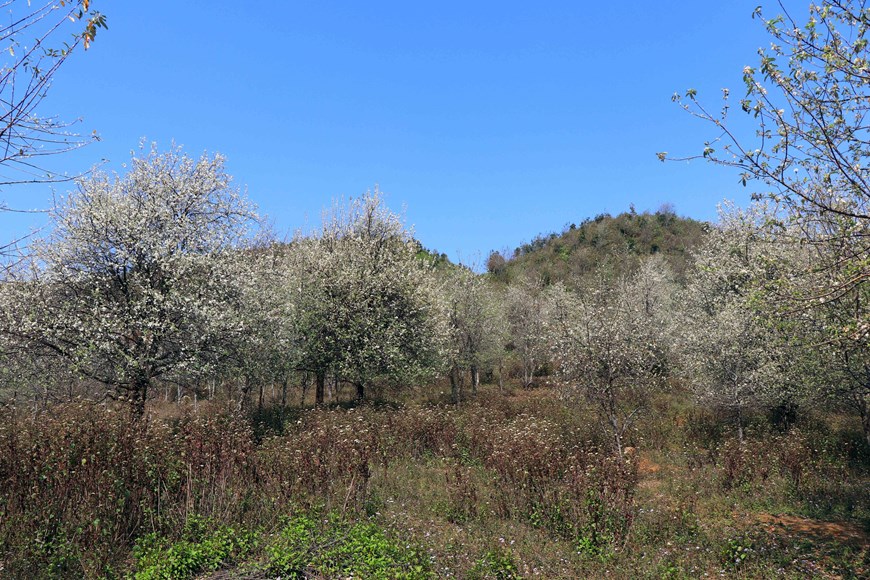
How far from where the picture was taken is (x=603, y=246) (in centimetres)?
7375

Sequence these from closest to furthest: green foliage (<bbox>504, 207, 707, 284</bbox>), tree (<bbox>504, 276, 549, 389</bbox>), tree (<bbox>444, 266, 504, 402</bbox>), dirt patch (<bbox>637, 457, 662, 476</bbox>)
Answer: dirt patch (<bbox>637, 457, 662, 476</bbox>), tree (<bbox>444, 266, 504, 402</bbox>), tree (<bbox>504, 276, 549, 389</bbox>), green foliage (<bbox>504, 207, 707, 284</bbox>)

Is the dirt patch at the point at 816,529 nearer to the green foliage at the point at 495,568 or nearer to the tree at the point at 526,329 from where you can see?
the green foliage at the point at 495,568

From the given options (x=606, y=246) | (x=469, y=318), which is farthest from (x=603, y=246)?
(x=469, y=318)

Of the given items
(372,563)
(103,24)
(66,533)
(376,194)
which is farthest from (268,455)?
(376,194)

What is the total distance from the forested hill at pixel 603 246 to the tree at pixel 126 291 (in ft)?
164

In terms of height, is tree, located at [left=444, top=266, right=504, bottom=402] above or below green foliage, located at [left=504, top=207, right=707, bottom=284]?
below

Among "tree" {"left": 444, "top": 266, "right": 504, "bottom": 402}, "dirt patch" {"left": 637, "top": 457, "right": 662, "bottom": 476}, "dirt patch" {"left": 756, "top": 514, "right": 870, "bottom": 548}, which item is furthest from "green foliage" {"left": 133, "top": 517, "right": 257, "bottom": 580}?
"tree" {"left": 444, "top": 266, "right": 504, "bottom": 402}

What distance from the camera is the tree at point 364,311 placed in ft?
67.3

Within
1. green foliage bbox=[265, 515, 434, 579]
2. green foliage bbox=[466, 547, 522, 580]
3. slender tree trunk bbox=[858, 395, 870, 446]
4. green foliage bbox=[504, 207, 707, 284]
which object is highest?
green foliage bbox=[504, 207, 707, 284]

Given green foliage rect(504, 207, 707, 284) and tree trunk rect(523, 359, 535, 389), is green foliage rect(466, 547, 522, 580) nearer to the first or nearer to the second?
tree trunk rect(523, 359, 535, 389)

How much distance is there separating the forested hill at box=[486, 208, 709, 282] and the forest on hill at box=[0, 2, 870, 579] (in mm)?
39027

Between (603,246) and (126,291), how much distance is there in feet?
227

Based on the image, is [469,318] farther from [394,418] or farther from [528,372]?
[394,418]

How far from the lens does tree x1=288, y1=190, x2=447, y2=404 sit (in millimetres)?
20500
